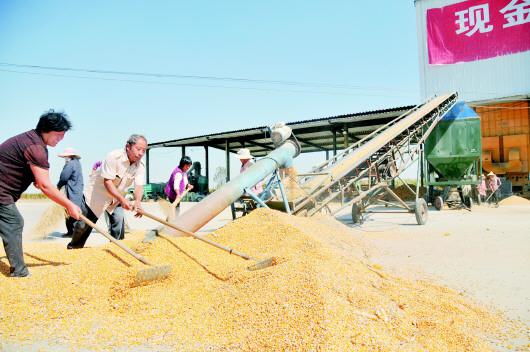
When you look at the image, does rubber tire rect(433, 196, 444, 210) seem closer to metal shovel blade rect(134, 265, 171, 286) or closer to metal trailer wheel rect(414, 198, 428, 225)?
metal trailer wheel rect(414, 198, 428, 225)

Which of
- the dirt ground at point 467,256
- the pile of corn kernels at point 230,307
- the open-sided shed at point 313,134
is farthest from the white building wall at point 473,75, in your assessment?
the pile of corn kernels at point 230,307

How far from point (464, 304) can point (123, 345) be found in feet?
7.84

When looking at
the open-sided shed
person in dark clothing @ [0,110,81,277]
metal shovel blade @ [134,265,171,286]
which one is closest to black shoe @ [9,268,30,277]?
person in dark clothing @ [0,110,81,277]

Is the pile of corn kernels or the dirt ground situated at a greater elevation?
the pile of corn kernels

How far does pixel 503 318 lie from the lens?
260 cm

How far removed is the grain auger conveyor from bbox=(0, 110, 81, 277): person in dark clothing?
321cm

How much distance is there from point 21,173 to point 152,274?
4.45 feet

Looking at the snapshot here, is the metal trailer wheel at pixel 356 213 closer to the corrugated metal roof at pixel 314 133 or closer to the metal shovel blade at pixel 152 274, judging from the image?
the metal shovel blade at pixel 152 274

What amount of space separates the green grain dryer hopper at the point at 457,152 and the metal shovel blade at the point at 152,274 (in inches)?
425

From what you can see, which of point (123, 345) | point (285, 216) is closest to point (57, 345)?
point (123, 345)

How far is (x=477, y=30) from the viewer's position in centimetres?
1702

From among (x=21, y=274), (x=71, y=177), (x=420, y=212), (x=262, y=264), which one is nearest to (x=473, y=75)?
(x=420, y=212)

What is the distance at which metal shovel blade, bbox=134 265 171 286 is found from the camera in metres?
2.84

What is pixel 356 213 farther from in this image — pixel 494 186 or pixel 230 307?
pixel 494 186
